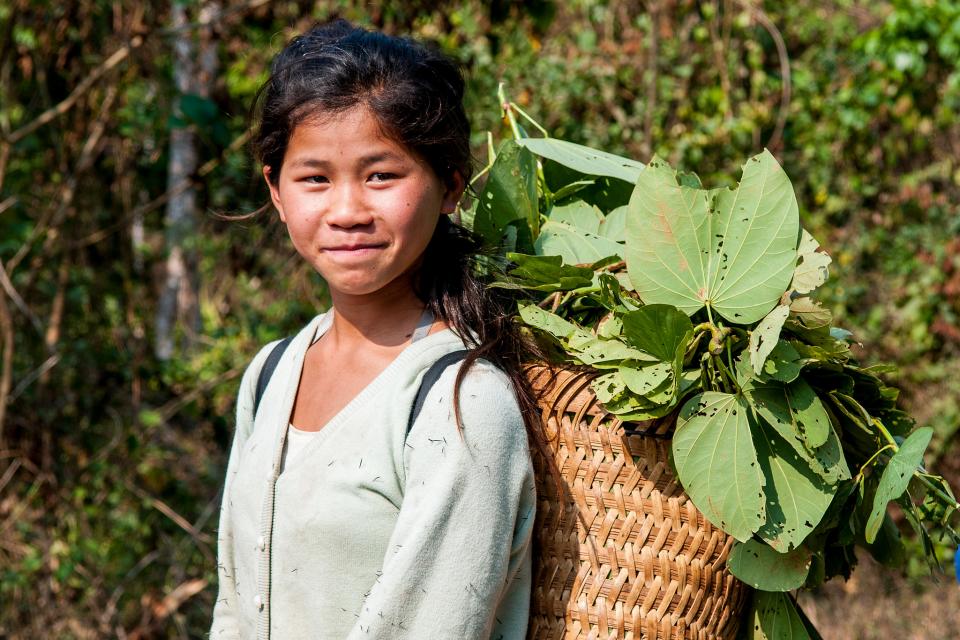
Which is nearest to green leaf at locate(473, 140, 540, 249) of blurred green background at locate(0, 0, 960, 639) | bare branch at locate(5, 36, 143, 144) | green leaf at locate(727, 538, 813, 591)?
→ green leaf at locate(727, 538, 813, 591)

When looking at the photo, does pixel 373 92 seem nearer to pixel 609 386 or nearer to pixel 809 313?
pixel 609 386

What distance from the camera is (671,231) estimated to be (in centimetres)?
137

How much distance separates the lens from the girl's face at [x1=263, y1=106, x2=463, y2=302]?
136cm

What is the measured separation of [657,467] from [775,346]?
0.74 ft

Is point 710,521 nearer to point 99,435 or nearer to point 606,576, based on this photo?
point 606,576

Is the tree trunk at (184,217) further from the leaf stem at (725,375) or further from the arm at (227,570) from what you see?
the leaf stem at (725,375)

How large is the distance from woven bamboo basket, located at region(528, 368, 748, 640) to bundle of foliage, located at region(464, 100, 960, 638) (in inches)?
1.7

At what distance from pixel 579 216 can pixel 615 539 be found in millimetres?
551

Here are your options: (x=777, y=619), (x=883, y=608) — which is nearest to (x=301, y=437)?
(x=777, y=619)

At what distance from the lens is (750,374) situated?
1.28m

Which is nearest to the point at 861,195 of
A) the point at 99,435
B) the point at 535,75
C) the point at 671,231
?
the point at 535,75

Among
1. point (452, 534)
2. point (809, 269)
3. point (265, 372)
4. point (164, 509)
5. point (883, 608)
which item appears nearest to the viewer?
point (452, 534)

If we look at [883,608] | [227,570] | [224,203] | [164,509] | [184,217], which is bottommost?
[883,608]

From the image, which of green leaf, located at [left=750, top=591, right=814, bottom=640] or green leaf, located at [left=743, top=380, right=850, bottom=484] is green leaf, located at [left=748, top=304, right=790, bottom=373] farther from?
green leaf, located at [left=750, top=591, right=814, bottom=640]
